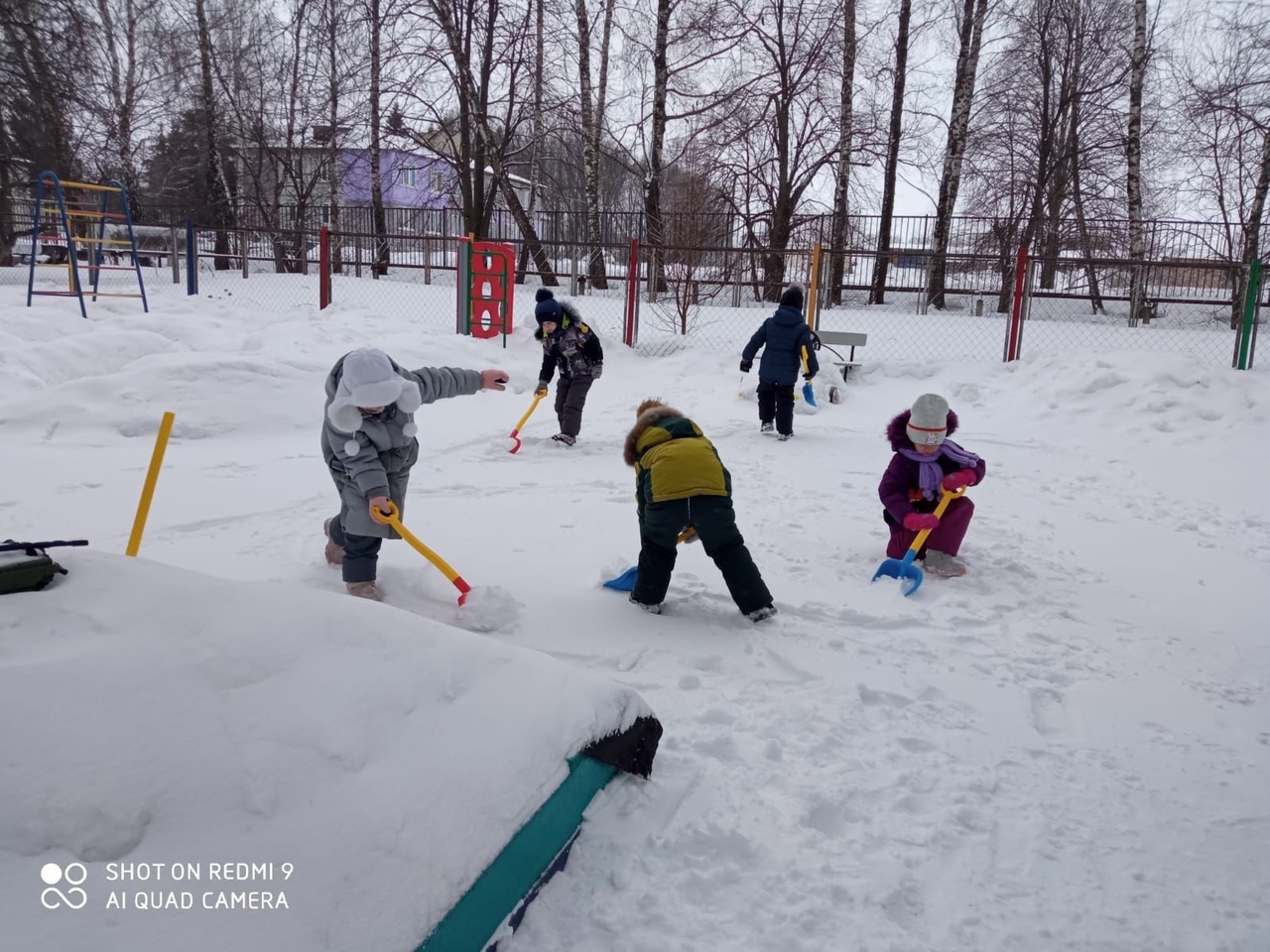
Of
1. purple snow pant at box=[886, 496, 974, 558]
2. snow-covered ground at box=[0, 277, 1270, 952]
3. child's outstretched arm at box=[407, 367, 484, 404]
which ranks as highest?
child's outstretched arm at box=[407, 367, 484, 404]

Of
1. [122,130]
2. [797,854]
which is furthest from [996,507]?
[122,130]

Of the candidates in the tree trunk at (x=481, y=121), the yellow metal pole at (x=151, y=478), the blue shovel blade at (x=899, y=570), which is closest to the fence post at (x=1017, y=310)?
the blue shovel blade at (x=899, y=570)

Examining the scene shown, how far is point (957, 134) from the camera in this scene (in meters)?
17.5

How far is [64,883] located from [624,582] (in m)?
2.91

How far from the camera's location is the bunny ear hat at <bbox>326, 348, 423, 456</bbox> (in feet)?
12.2

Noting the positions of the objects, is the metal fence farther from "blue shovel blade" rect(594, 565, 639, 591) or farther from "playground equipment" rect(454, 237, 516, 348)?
"blue shovel blade" rect(594, 565, 639, 591)

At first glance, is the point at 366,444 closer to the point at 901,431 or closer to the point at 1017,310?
the point at 901,431

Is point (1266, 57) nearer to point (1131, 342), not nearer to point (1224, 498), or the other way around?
point (1131, 342)

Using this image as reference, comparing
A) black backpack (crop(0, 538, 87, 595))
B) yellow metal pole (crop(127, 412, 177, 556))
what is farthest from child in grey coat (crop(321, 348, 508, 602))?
black backpack (crop(0, 538, 87, 595))

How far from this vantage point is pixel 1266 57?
15445 mm

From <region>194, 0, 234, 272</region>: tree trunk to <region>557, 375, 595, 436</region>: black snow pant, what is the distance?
16.3 m

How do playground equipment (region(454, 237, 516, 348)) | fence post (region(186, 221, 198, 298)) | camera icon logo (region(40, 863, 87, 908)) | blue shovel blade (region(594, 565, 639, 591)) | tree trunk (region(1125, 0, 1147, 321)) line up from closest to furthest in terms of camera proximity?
camera icon logo (region(40, 863, 87, 908)) < blue shovel blade (region(594, 565, 639, 591)) < playground equipment (region(454, 237, 516, 348)) < tree trunk (region(1125, 0, 1147, 321)) < fence post (region(186, 221, 198, 298))

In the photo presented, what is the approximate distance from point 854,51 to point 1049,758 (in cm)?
1818

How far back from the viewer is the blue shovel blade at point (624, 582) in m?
4.19
